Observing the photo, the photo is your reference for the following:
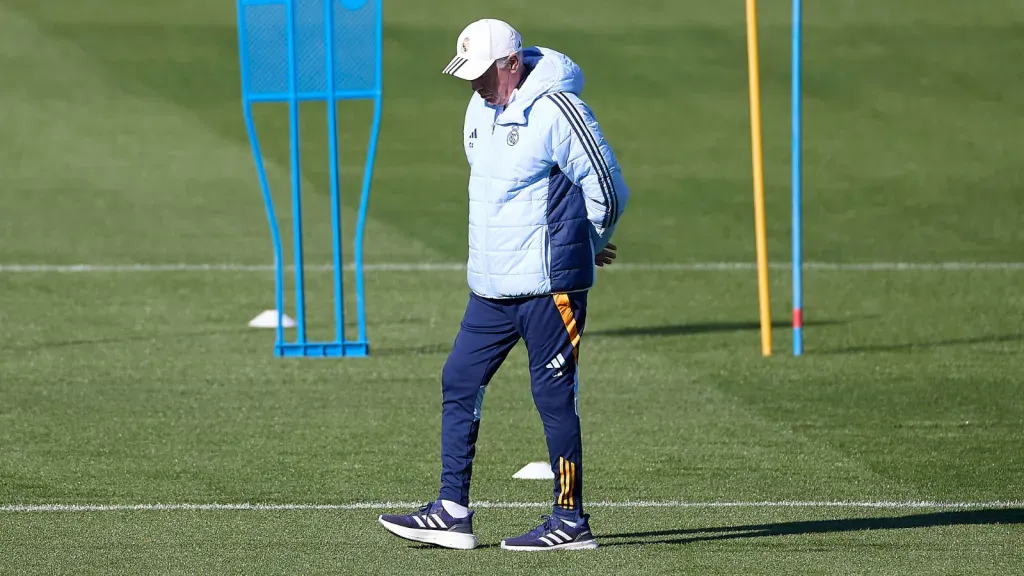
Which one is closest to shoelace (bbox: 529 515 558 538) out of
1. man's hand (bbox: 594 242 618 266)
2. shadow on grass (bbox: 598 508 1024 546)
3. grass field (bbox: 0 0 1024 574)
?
grass field (bbox: 0 0 1024 574)

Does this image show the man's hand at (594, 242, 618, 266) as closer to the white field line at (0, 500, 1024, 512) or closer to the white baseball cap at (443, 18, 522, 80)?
the white baseball cap at (443, 18, 522, 80)

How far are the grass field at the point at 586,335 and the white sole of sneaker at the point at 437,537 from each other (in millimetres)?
60

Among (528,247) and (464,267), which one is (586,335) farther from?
(528,247)

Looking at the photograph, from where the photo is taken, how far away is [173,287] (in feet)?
53.6

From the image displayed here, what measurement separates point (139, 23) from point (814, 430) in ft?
78.5

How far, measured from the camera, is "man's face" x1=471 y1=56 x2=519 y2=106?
7555 millimetres

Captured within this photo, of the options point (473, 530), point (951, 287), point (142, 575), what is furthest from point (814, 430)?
point (951, 287)

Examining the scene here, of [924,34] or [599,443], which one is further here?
[924,34]

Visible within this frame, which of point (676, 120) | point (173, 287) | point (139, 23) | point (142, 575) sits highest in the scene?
point (139, 23)

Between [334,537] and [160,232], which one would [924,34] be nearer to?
[160,232]

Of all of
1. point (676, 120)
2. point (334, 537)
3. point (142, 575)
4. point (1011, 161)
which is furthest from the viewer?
point (676, 120)

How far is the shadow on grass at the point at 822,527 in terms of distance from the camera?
820 centimetres

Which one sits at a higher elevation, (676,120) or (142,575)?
(676,120)

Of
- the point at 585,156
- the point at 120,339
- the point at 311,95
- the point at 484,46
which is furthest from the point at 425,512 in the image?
the point at 120,339
